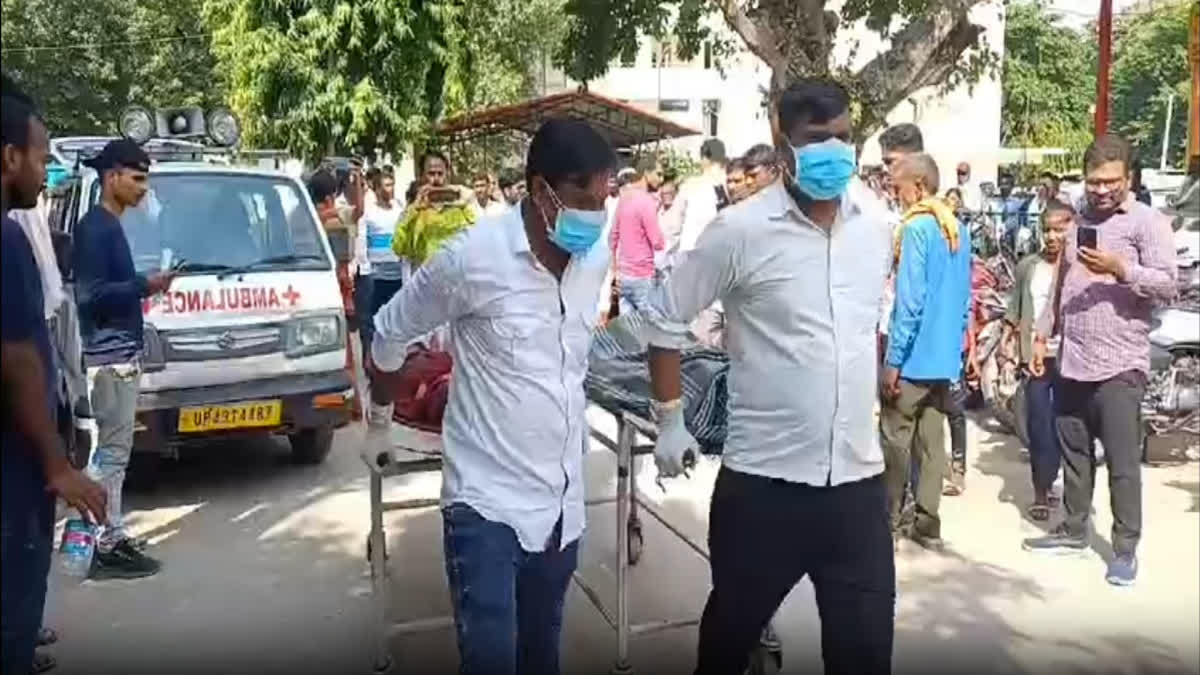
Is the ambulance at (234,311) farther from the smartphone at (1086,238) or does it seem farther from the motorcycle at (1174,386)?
the motorcycle at (1174,386)

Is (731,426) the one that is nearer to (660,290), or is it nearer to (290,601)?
A: (660,290)

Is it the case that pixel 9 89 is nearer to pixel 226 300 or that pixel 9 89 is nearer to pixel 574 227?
pixel 574 227

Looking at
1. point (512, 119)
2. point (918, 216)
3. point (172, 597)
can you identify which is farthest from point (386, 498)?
point (512, 119)

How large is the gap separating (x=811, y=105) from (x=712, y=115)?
141 feet

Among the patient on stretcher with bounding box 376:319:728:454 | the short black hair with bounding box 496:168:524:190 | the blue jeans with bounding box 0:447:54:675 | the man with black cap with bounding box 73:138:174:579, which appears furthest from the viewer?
the short black hair with bounding box 496:168:524:190

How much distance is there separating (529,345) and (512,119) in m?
20.0

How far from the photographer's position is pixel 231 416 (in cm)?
667

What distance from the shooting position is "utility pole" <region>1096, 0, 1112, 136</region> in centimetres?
1141

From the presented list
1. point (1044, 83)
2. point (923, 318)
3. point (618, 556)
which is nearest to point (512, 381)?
point (618, 556)

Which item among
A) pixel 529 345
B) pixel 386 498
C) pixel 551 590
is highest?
pixel 529 345

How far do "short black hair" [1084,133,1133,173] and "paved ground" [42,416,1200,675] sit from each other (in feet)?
5.93

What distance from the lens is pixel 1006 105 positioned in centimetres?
5119

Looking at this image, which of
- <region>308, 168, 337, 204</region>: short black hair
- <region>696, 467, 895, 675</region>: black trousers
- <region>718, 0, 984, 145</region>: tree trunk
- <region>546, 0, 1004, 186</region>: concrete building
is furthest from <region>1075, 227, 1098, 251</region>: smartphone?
<region>546, 0, 1004, 186</region>: concrete building

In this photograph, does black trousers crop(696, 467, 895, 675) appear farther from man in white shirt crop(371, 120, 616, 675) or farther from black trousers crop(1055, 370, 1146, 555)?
black trousers crop(1055, 370, 1146, 555)
